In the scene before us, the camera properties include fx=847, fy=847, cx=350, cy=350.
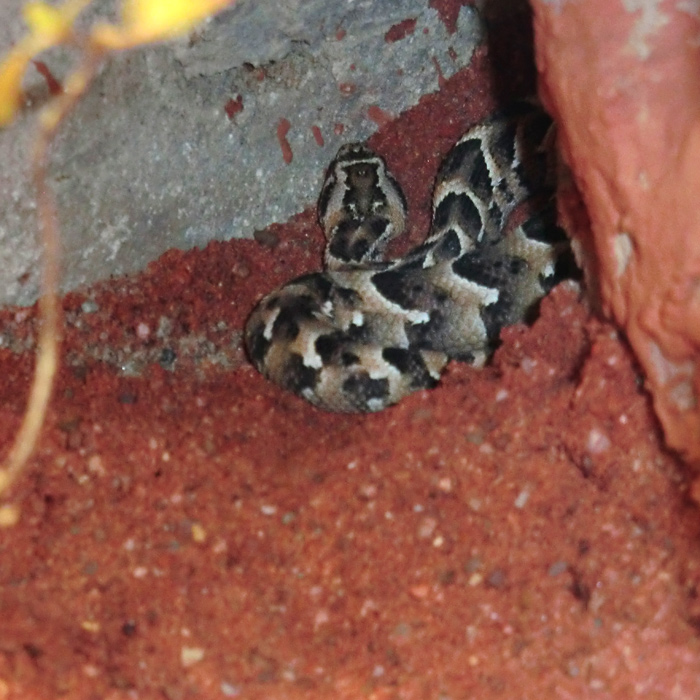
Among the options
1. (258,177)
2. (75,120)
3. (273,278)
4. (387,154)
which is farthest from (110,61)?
(387,154)

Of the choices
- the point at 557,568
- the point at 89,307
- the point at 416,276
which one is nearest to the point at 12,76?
the point at 89,307

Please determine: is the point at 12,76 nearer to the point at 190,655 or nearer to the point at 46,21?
the point at 46,21

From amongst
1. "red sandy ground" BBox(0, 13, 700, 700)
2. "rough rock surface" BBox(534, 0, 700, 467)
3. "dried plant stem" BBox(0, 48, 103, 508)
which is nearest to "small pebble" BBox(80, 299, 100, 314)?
"dried plant stem" BBox(0, 48, 103, 508)

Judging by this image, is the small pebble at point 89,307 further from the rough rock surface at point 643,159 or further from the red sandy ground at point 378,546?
the rough rock surface at point 643,159

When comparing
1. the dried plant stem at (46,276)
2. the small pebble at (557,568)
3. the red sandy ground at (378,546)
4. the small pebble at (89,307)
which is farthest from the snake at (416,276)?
the small pebble at (557,568)

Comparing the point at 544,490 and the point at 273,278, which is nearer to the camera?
the point at 544,490

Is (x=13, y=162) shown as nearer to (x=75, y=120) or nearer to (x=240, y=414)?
(x=75, y=120)

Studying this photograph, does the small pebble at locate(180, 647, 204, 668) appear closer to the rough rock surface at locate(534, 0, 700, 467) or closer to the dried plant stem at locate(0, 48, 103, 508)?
the dried plant stem at locate(0, 48, 103, 508)
